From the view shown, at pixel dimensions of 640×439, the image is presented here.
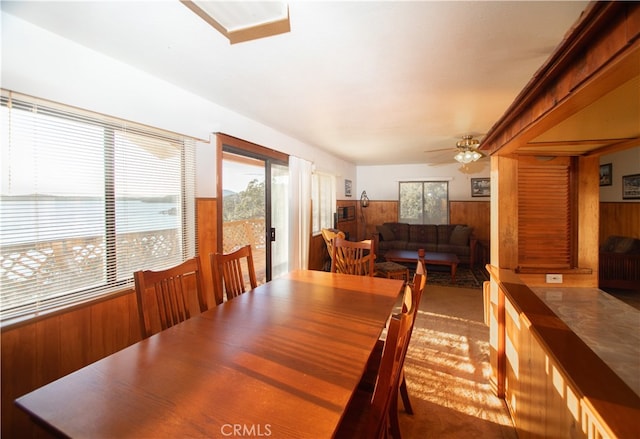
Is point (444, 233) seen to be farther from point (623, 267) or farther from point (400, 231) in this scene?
point (623, 267)

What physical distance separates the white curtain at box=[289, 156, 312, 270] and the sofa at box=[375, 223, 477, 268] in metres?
2.19

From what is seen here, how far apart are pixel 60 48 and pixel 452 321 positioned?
3.95 meters

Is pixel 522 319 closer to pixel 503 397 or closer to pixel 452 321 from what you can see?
pixel 503 397

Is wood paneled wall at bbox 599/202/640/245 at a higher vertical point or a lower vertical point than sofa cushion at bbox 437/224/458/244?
higher

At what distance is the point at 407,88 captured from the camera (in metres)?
2.25

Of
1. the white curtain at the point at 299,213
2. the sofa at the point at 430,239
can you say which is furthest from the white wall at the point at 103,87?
the sofa at the point at 430,239

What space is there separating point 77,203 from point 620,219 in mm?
7222

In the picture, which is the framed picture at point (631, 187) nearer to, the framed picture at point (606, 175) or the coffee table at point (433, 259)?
the framed picture at point (606, 175)

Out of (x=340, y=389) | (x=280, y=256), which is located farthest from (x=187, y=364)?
(x=280, y=256)

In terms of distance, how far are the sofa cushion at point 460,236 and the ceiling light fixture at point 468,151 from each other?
224 cm

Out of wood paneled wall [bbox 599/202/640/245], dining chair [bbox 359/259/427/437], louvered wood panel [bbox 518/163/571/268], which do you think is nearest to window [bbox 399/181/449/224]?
wood paneled wall [bbox 599/202/640/245]

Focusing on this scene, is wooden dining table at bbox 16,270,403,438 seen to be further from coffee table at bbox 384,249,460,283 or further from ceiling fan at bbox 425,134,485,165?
coffee table at bbox 384,249,460,283

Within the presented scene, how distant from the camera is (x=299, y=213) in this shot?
4043mm

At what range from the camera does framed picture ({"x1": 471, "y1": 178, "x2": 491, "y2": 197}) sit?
20.7 ft
